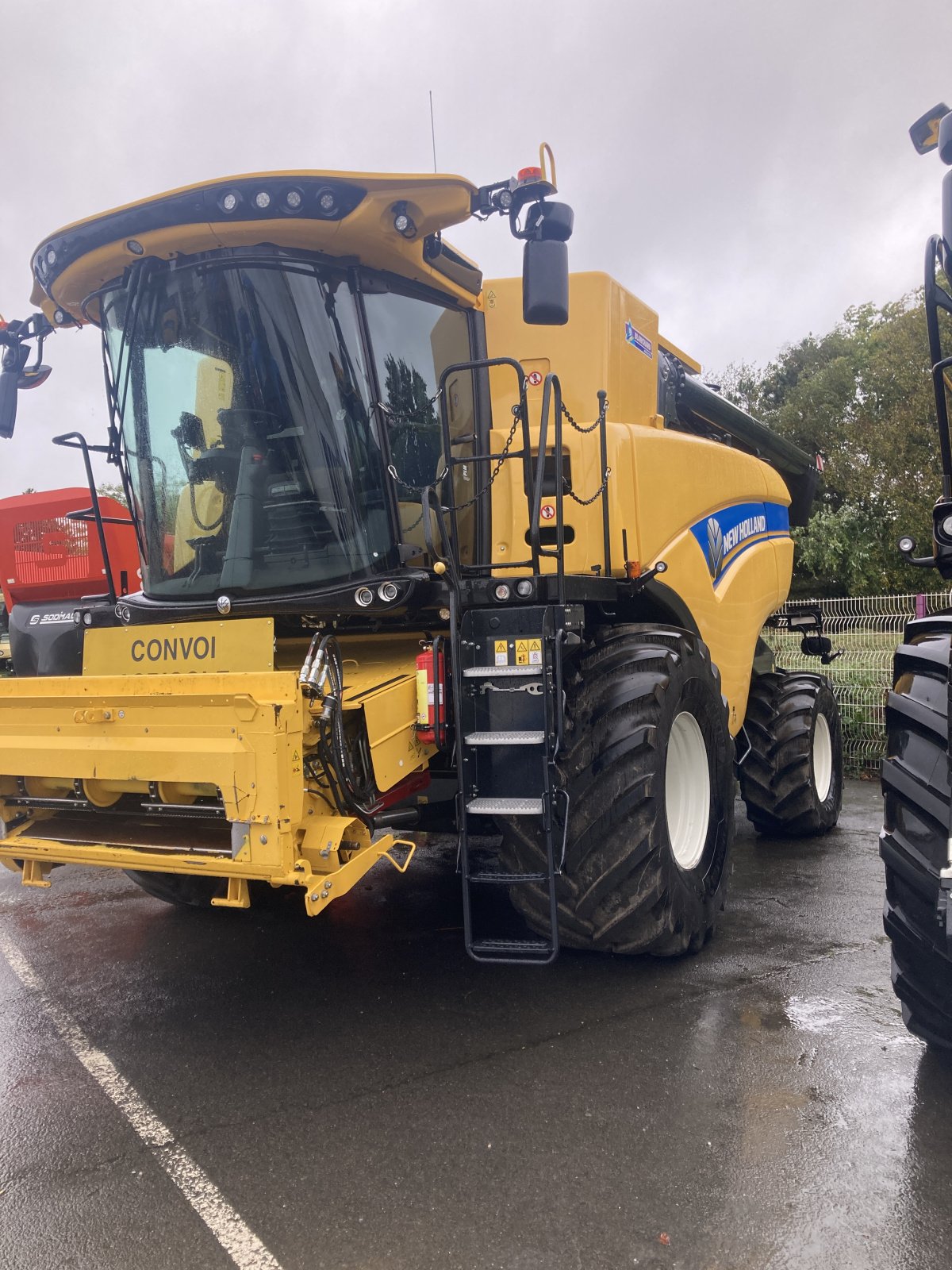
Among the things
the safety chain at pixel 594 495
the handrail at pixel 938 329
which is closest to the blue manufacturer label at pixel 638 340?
the safety chain at pixel 594 495

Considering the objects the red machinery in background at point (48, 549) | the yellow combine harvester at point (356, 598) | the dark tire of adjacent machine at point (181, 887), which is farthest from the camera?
the red machinery in background at point (48, 549)

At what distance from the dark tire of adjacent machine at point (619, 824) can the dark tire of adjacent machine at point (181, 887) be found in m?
1.97

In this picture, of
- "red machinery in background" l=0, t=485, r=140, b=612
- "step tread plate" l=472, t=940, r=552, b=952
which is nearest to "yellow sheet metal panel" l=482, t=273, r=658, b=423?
"step tread plate" l=472, t=940, r=552, b=952

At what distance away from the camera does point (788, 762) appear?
6414 millimetres

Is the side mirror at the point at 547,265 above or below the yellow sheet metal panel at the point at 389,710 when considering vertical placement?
above

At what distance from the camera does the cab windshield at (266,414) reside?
374cm

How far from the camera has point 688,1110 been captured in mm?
2879

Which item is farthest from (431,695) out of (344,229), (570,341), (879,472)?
(879,472)

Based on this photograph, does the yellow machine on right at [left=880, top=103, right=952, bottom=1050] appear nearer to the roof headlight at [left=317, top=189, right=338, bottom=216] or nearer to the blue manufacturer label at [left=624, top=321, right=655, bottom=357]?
the roof headlight at [left=317, top=189, right=338, bottom=216]

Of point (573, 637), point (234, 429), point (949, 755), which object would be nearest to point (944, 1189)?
point (949, 755)

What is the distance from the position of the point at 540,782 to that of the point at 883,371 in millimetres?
22825

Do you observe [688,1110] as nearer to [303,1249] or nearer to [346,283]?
[303,1249]

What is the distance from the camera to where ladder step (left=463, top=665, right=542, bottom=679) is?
355cm

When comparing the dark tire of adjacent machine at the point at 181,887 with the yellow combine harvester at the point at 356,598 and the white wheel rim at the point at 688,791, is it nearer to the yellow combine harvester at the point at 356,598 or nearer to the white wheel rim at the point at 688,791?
the yellow combine harvester at the point at 356,598
